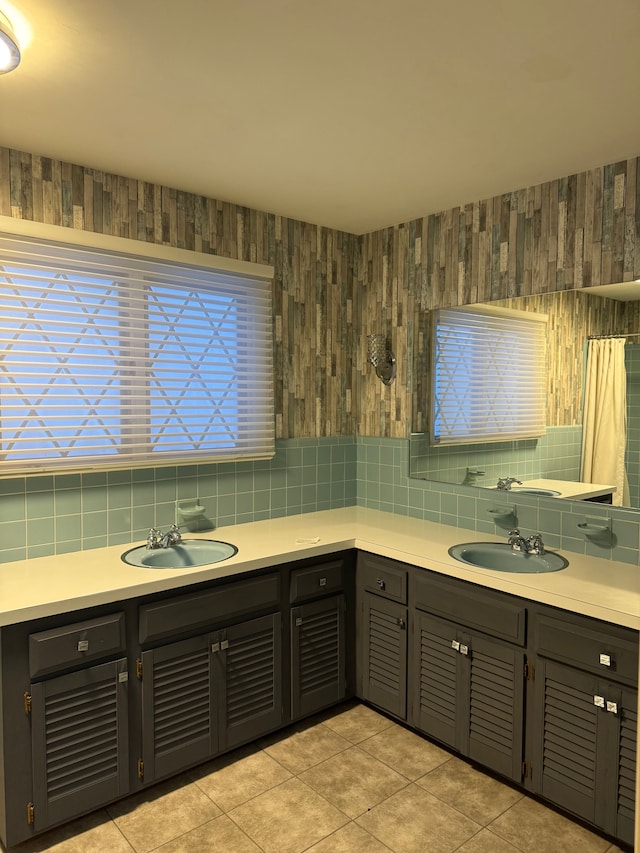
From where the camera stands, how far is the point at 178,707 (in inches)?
94.1

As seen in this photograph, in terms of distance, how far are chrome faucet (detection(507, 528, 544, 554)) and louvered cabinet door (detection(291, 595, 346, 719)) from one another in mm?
858

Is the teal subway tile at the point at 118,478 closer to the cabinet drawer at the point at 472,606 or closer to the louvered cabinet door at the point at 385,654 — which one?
the louvered cabinet door at the point at 385,654

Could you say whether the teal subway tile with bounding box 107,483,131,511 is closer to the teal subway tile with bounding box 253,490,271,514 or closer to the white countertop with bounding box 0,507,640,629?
the white countertop with bounding box 0,507,640,629

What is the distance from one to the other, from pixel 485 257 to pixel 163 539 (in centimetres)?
207

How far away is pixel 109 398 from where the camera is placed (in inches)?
106

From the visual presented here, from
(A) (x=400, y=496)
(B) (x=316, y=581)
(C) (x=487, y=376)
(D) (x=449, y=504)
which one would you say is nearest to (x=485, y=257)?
(C) (x=487, y=376)

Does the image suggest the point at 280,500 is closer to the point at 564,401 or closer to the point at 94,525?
the point at 94,525

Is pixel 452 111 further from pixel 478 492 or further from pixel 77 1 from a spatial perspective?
pixel 478 492

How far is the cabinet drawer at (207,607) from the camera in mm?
2299

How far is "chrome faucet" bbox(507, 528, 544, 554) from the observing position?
8.82ft

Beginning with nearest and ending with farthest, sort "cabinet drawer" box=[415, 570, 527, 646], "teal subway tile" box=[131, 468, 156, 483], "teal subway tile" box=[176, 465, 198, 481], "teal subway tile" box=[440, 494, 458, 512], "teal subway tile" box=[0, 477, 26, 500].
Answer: "cabinet drawer" box=[415, 570, 527, 646]
"teal subway tile" box=[0, 477, 26, 500]
"teal subway tile" box=[131, 468, 156, 483]
"teal subway tile" box=[176, 465, 198, 481]
"teal subway tile" box=[440, 494, 458, 512]

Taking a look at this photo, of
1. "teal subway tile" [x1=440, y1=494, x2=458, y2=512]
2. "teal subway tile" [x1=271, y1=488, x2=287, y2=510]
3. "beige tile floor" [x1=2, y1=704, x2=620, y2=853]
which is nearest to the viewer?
"beige tile floor" [x1=2, y1=704, x2=620, y2=853]

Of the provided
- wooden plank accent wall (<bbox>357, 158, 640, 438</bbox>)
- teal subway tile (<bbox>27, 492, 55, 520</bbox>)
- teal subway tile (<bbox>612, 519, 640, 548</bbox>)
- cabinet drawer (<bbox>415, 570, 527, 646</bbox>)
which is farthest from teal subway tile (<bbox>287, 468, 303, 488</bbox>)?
teal subway tile (<bbox>612, 519, 640, 548</bbox>)

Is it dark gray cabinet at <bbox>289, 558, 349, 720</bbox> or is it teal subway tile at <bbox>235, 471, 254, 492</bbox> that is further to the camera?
teal subway tile at <bbox>235, 471, 254, 492</bbox>
